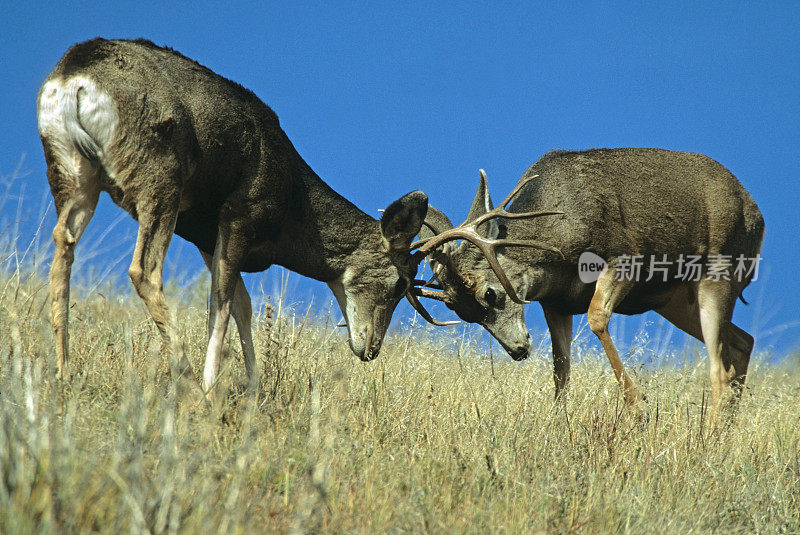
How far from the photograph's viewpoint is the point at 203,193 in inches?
258

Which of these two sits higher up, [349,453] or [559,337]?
[559,337]

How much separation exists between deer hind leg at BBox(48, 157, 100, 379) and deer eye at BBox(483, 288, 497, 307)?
376 cm

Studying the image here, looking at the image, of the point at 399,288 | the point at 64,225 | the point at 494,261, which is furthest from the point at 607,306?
the point at 64,225

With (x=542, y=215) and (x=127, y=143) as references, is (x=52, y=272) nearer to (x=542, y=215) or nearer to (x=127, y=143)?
(x=127, y=143)

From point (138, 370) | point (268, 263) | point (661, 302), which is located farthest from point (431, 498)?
point (661, 302)

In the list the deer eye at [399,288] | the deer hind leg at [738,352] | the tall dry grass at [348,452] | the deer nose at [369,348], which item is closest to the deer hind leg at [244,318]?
the tall dry grass at [348,452]

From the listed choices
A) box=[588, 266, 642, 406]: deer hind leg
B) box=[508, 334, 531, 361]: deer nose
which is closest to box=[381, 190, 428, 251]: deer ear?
box=[508, 334, 531, 361]: deer nose

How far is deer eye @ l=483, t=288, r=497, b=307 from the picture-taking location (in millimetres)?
8242

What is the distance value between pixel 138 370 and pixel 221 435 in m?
1.48

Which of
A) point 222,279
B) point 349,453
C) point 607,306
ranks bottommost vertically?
point 349,453

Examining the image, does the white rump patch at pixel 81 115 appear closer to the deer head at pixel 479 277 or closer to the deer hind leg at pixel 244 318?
the deer hind leg at pixel 244 318

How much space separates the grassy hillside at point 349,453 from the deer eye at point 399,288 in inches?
27.3

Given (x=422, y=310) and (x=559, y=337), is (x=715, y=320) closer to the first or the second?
(x=559, y=337)

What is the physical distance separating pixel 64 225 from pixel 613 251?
4872mm
